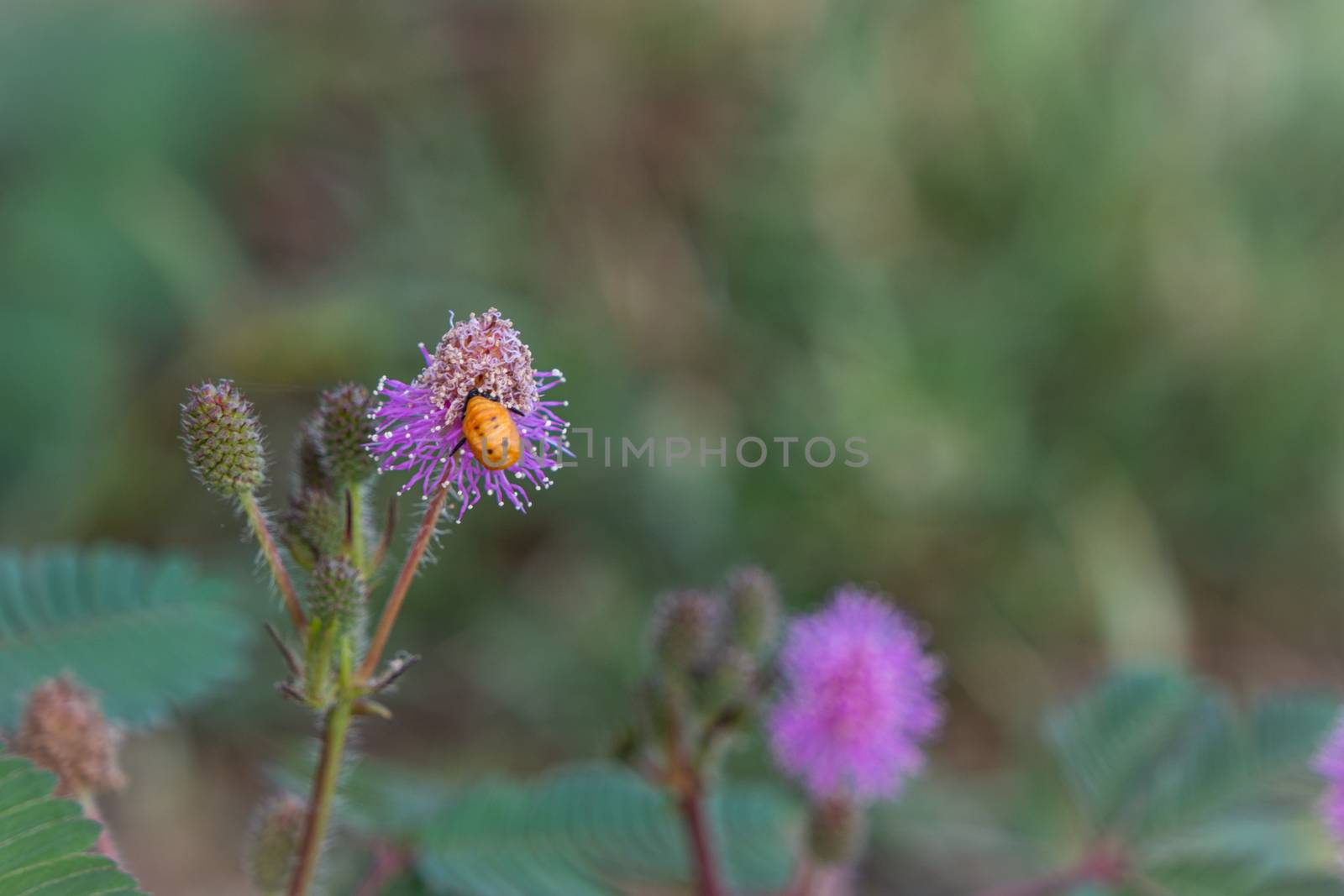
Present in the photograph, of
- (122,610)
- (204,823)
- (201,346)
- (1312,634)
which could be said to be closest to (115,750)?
(122,610)

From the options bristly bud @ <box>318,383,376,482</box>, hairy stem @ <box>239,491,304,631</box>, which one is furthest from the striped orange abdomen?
hairy stem @ <box>239,491,304,631</box>

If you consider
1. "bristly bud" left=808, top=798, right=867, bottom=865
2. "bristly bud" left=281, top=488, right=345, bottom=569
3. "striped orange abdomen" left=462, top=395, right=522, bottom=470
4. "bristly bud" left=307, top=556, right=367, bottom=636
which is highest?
"striped orange abdomen" left=462, top=395, right=522, bottom=470

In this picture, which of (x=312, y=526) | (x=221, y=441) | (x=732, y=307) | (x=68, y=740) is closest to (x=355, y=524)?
(x=312, y=526)

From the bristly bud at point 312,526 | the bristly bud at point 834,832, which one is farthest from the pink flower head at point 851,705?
the bristly bud at point 312,526

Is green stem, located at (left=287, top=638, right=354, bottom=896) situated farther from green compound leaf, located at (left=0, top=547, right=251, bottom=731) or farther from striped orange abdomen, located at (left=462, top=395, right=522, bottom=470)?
green compound leaf, located at (left=0, top=547, right=251, bottom=731)

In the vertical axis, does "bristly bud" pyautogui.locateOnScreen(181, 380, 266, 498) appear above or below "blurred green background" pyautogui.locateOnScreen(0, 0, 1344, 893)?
below

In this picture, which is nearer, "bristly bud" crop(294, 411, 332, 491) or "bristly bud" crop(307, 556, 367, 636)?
"bristly bud" crop(307, 556, 367, 636)

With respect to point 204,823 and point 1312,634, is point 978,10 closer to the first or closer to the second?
point 1312,634

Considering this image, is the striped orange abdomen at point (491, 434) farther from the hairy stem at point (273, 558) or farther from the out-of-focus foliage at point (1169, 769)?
the out-of-focus foliage at point (1169, 769)
